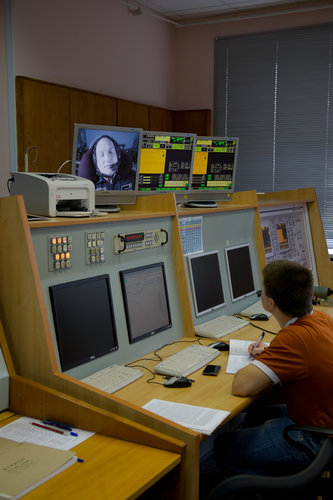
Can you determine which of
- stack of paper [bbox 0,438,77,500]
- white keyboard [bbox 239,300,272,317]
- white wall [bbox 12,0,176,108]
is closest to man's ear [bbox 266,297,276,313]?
stack of paper [bbox 0,438,77,500]

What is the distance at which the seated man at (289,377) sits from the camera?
178 cm

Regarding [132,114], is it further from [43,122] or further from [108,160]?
[108,160]

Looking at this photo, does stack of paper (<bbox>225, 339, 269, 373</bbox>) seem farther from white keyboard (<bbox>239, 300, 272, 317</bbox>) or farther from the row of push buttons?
the row of push buttons

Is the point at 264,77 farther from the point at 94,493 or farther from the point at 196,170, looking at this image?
the point at 94,493

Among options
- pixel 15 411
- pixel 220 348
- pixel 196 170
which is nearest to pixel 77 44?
pixel 196 170

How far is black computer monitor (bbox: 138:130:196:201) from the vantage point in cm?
296

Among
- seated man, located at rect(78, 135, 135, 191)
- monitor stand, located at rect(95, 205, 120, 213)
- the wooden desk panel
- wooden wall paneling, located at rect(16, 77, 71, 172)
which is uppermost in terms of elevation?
wooden wall paneling, located at rect(16, 77, 71, 172)

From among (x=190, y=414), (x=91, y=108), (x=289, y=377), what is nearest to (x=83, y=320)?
(x=190, y=414)

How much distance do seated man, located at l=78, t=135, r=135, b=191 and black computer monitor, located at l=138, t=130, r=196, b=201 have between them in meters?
0.17

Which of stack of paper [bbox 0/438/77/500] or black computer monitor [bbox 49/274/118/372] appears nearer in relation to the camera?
stack of paper [bbox 0/438/77/500]

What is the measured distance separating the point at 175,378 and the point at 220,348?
0.48 m

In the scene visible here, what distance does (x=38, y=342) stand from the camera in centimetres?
171

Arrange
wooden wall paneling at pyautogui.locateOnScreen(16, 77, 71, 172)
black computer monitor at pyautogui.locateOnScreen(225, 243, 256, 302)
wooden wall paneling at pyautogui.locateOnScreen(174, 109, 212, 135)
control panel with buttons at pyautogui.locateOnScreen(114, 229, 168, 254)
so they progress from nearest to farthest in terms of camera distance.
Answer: control panel with buttons at pyautogui.locateOnScreen(114, 229, 168, 254) → black computer monitor at pyautogui.locateOnScreen(225, 243, 256, 302) → wooden wall paneling at pyautogui.locateOnScreen(16, 77, 71, 172) → wooden wall paneling at pyautogui.locateOnScreen(174, 109, 212, 135)

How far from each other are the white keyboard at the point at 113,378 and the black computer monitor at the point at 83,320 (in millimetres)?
66
